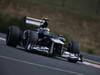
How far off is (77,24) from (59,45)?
75.6 ft

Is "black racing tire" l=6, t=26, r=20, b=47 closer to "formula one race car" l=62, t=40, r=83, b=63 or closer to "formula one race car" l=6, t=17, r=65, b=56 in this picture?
"formula one race car" l=6, t=17, r=65, b=56

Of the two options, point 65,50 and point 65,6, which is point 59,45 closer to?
point 65,50

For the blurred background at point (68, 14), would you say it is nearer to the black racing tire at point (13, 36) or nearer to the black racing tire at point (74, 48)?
the black racing tire at point (74, 48)

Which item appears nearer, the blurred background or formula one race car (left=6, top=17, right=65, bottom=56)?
formula one race car (left=6, top=17, right=65, bottom=56)

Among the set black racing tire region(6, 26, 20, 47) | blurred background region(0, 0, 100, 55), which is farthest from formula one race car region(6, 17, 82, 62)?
blurred background region(0, 0, 100, 55)

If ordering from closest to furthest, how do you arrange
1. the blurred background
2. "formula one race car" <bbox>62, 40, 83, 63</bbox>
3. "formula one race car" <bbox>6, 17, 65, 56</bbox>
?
"formula one race car" <bbox>6, 17, 65, 56</bbox>, "formula one race car" <bbox>62, 40, 83, 63</bbox>, the blurred background

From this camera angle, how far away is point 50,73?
12.2 metres

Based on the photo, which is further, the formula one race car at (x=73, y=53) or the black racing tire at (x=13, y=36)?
the formula one race car at (x=73, y=53)

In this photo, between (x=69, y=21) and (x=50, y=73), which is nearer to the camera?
(x=50, y=73)

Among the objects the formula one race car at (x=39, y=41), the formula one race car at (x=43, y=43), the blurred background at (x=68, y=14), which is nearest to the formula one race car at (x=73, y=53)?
the formula one race car at (x=43, y=43)

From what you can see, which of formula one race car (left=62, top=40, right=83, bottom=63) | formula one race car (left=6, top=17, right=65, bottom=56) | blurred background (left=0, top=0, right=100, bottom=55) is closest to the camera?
formula one race car (left=6, top=17, right=65, bottom=56)

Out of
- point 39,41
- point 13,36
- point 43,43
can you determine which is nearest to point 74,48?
point 43,43

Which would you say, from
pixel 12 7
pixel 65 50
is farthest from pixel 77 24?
pixel 65 50

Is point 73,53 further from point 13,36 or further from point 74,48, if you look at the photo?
point 13,36
